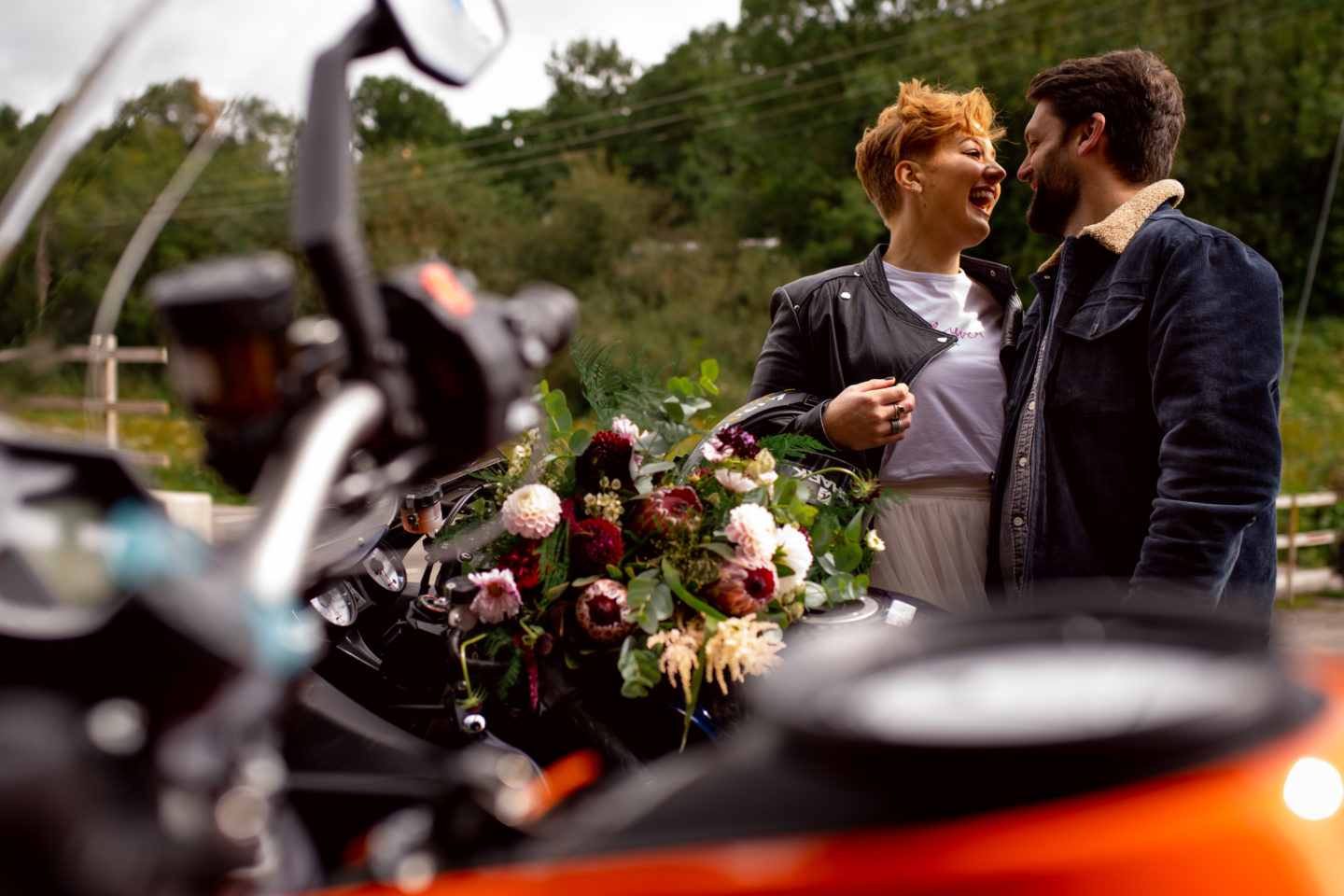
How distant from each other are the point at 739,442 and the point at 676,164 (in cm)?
3919

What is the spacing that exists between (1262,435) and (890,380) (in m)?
0.79

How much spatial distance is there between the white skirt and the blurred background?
85 centimetres

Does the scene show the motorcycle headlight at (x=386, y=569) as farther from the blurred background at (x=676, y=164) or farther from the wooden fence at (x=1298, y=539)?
the wooden fence at (x=1298, y=539)

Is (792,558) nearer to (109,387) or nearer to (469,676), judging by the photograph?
(469,676)

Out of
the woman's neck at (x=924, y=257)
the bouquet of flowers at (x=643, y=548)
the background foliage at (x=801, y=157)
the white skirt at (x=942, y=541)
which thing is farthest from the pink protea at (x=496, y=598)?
the background foliage at (x=801, y=157)

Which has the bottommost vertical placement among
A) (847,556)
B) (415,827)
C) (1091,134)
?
(847,556)

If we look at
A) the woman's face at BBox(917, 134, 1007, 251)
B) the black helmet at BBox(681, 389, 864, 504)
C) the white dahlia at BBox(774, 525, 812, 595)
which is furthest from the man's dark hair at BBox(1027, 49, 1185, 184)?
the white dahlia at BBox(774, 525, 812, 595)

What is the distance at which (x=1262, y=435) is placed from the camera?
2137mm

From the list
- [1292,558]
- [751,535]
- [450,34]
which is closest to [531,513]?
[751,535]

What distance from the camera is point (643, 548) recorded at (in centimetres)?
187

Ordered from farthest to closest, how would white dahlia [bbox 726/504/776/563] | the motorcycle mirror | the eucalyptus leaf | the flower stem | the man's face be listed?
1. the man's face
2. the eucalyptus leaf
3. white dahlia [bbox 726/504/776/563]
4. the flower stem
5. the motorcycle mirror

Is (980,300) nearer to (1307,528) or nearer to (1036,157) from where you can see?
(1036,157)

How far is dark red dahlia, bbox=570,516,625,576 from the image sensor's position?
1.78 meters

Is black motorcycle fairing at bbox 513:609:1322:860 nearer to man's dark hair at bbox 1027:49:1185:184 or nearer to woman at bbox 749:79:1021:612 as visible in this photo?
woman at bbox 749:79:1021:612
